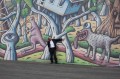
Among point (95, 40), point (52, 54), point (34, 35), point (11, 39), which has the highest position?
point (34, 35)

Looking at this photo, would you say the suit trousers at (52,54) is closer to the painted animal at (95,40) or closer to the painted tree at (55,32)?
the painted tree at (55,32)

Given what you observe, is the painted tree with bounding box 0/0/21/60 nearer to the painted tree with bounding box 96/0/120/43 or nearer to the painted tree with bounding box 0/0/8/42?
the painted tree with bounding box 0/0/8/42

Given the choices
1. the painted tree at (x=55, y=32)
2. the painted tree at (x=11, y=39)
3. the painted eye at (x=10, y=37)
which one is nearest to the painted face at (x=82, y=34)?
the painted tree at (x=55, y=32)

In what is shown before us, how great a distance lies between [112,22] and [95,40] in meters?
A: 1.49

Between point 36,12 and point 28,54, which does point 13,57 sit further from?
point 36,12

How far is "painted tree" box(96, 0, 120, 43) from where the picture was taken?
23031 mm

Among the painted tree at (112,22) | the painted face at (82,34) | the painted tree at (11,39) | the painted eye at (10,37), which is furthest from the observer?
the painted eye at (10,37)

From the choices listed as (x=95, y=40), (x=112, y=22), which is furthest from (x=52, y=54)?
(x=112, y=22)

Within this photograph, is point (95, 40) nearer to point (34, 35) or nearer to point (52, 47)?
point (52, 47)

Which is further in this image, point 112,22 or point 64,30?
point 64,30

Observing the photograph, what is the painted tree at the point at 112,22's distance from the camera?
23.0 metres

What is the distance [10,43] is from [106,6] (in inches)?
280

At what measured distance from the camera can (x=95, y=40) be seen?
23.6 m

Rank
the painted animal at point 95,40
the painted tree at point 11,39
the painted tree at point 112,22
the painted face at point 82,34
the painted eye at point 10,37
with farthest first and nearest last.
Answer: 1. the painted eye at point 10,37
2. the painted tree at point 11,39
3. the painted face at point 82,34
4. the painted animal at point 95,40
5. the painted tree at point 112,22
